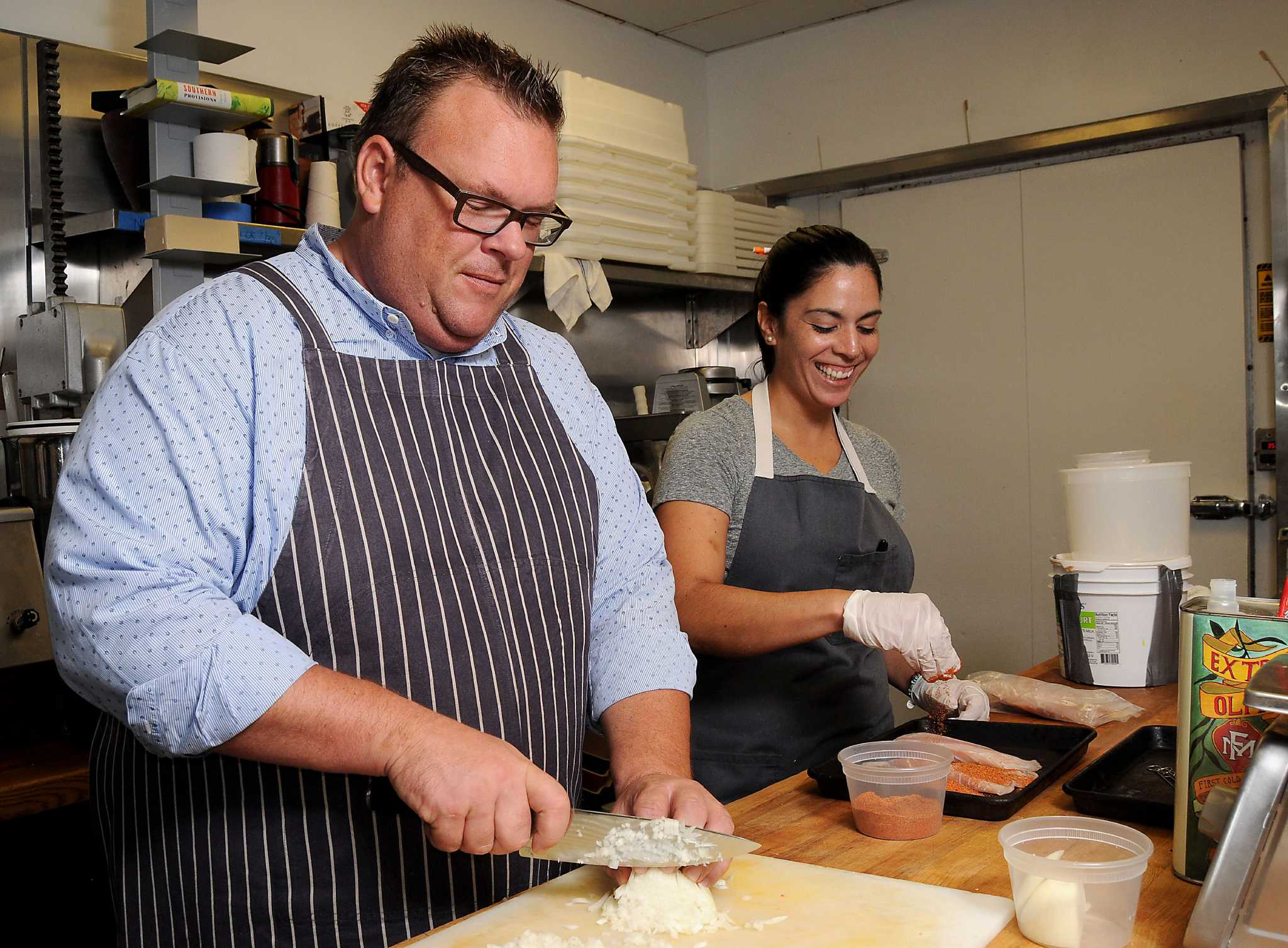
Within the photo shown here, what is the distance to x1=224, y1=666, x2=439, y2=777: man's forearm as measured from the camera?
1164 millimetres

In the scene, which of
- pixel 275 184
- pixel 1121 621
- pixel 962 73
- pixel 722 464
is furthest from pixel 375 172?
pixel 962 73

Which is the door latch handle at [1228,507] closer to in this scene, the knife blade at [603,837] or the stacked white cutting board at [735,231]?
the stacked white cutting board at [735,231]

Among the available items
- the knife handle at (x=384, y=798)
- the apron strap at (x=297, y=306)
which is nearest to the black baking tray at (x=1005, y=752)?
the knife handle at (x=384, y=798)

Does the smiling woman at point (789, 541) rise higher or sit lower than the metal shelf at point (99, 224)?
lower

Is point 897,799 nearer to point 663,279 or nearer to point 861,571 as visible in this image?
point 861,571

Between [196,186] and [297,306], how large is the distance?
4.82 feet

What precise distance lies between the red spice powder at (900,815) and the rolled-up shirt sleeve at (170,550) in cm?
73

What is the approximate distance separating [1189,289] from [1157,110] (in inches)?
24.2

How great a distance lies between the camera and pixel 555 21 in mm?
4281

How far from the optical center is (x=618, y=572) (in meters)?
1.69

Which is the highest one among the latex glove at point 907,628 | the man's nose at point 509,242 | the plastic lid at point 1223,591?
the man's nose at point 509,242

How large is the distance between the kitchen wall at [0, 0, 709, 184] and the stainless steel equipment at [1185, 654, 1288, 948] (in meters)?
3.11

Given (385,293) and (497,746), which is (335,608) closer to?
(497,746)

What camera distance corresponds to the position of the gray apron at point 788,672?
228cm
